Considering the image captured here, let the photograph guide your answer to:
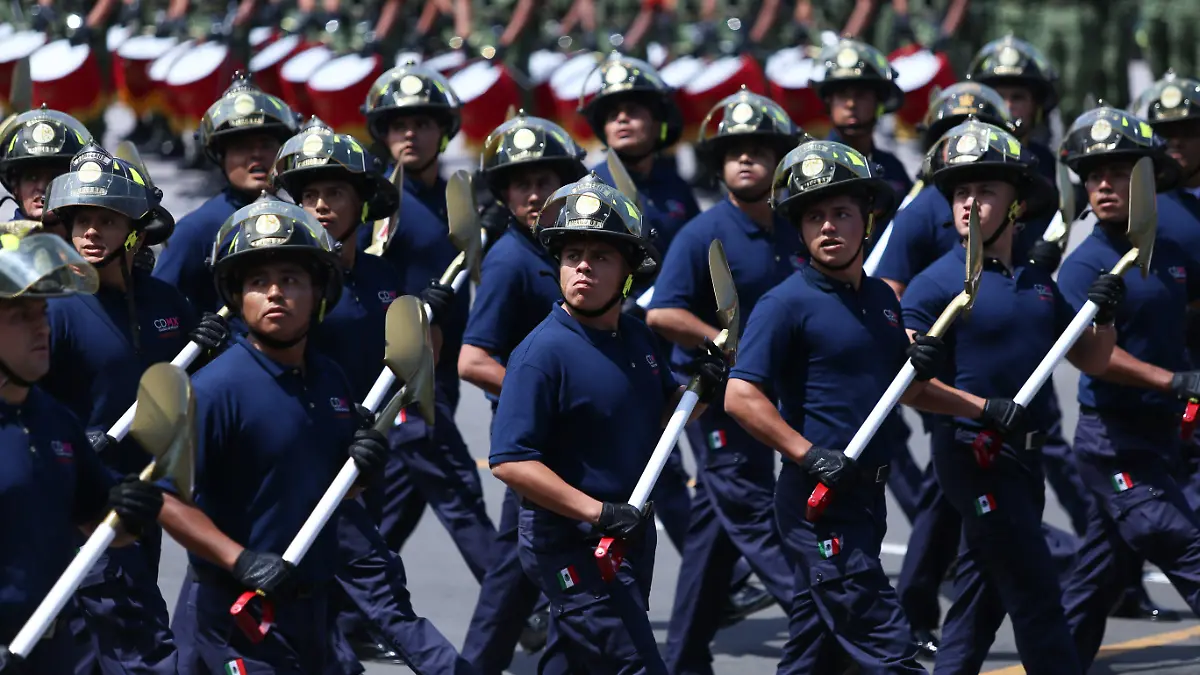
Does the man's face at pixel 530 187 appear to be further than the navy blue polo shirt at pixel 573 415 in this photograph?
Yes

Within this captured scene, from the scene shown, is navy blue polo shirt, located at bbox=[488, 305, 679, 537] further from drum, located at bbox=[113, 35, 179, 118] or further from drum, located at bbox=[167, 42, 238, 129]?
drum, located at bbox=[113, 35, 179, 118]

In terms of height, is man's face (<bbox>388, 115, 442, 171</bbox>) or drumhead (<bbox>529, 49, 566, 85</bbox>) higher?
drumhead (<bbox>529, 49, 566, 85</bbox>)

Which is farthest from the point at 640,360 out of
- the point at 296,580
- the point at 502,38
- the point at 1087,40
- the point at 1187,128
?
the point at 1087,40

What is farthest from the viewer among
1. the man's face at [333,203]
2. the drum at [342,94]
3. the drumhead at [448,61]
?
the drumhead at [448,61]

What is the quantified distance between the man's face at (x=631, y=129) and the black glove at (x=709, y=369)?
360cm

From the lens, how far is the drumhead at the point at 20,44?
20672 mm

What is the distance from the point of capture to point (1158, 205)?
9.66 m

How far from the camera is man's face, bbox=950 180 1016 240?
8.35m

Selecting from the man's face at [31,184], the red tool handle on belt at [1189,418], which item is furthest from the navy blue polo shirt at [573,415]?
the red tool handle on belt at [1189,418]

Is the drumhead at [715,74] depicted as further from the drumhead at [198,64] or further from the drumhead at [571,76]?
the drumhead at [198,64]

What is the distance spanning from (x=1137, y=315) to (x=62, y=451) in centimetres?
473

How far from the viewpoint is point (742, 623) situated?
1029 cm

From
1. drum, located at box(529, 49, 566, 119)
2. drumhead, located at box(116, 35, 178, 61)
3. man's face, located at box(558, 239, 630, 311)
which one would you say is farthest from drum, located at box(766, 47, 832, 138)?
man's face, located at box(558, 239, 630, 311)

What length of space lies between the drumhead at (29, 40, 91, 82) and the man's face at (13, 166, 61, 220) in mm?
11128
